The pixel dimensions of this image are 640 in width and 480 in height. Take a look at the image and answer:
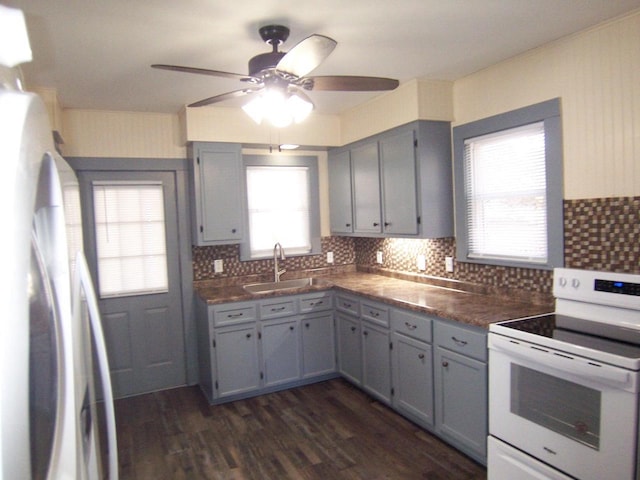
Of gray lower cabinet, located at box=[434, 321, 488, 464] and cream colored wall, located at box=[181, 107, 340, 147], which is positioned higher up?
cream colored wall, located at box=[181, 107, 340, 147]

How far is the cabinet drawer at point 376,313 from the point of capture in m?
3.29

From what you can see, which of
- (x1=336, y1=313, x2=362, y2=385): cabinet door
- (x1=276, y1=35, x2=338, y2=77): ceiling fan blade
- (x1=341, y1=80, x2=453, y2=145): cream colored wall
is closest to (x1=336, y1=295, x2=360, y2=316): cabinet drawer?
(x1=336, y1=313, x2=362, y2=385): cabinet door

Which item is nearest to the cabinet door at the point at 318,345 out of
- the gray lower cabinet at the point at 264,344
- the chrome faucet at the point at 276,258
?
the gray lower cabinet at the point at 264,344

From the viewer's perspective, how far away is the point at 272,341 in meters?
3.78

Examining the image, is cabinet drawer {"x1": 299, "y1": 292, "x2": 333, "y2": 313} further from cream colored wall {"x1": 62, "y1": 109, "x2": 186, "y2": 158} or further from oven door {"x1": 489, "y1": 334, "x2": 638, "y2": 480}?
oven door {"x1": 489, "y1": 334, "x2": 638, "y2": 480}

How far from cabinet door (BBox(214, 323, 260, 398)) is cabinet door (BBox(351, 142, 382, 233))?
1.31 metres

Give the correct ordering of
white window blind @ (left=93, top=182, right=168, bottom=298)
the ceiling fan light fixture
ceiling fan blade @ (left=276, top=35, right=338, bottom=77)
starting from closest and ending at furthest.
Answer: ceiling fan blade @ (left=276, top=35, right=338, bottom=77), the ceiling fan light fixture, white window blind @ (left=93, top=182, right=168, bottom=298)

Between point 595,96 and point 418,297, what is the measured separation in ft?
5.27

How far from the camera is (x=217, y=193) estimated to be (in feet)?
12.6

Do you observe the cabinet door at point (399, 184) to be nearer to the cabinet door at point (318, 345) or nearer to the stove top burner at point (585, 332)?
the cabinet door at point (318, 345)

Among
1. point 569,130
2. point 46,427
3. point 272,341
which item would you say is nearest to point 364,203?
point 272,341

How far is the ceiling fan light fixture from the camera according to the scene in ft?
7.02

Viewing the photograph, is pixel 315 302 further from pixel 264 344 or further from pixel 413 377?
pixel 413 377

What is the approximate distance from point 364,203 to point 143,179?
1926 mm
